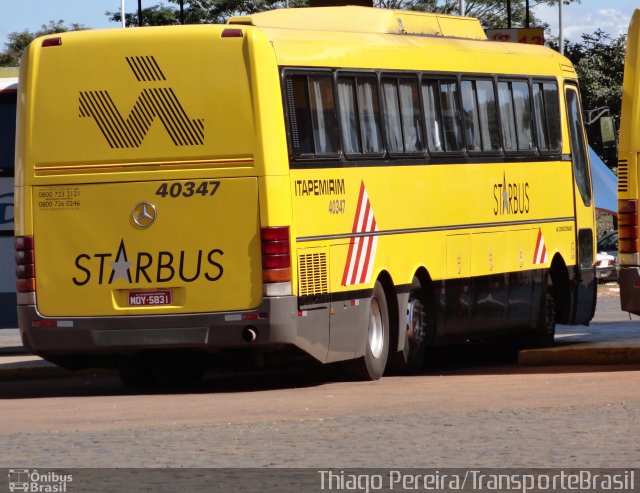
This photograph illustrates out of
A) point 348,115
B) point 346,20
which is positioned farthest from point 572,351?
point 346,20

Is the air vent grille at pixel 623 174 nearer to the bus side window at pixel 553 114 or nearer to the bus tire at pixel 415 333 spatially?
the bus tire at pixel 415 333

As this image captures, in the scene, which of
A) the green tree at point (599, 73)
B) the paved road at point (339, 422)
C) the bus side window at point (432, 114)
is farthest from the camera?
the green tree at point (599, 73)

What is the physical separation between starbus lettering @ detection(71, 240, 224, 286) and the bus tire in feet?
9.60

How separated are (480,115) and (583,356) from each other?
9.97ft

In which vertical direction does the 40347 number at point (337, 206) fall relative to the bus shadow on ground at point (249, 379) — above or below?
above

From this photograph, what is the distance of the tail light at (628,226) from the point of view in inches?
706

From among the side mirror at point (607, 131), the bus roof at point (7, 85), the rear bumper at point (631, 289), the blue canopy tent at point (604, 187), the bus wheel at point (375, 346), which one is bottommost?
the blue canopy tent at point (604, 187)

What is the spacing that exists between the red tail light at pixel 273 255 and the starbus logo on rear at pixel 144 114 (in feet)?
3.44

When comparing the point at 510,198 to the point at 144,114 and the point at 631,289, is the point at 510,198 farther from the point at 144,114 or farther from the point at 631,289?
the point at 144,114

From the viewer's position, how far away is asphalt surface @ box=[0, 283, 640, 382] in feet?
61.3

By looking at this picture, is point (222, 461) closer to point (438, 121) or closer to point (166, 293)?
point (166, 293)

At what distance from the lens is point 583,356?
18.9 meters

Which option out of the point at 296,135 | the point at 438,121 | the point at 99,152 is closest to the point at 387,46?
the point at 438,121

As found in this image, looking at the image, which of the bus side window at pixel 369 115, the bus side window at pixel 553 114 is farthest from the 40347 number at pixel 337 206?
the bus side window at pixel 553 114
